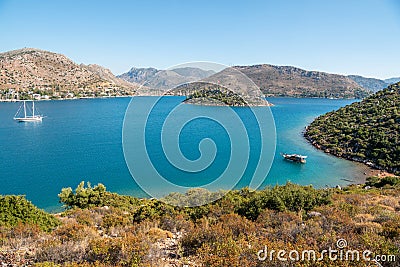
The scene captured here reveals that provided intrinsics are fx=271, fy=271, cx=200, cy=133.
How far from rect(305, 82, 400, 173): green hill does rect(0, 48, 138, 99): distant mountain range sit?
82744 mm

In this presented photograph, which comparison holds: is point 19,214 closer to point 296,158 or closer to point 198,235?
point 198,235

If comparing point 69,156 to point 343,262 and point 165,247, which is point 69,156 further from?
point 343,262

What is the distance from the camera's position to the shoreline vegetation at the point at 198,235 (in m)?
4.61

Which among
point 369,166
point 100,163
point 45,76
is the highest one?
point 45,76

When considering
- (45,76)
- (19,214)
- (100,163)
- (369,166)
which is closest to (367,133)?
(369,166)

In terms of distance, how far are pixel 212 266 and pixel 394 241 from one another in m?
3.53

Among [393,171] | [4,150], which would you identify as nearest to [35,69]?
[4,150]

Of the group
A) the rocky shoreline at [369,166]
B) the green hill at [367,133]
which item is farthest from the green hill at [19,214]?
the green hill at [367,133]

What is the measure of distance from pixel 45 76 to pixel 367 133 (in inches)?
5695

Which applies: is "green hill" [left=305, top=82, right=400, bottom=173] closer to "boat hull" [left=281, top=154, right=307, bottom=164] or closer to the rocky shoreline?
the rocky shoreline

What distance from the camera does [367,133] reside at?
39.5 m

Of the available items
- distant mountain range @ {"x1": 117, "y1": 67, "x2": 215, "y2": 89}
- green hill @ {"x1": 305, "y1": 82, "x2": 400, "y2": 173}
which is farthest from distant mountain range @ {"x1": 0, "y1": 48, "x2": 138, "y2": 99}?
distant mountain range @ {"x1": 117, "y1": 67, "x2": 215, "y2": 89}

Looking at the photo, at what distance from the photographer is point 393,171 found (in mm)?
30031

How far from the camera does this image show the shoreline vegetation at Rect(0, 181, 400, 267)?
461 cm
